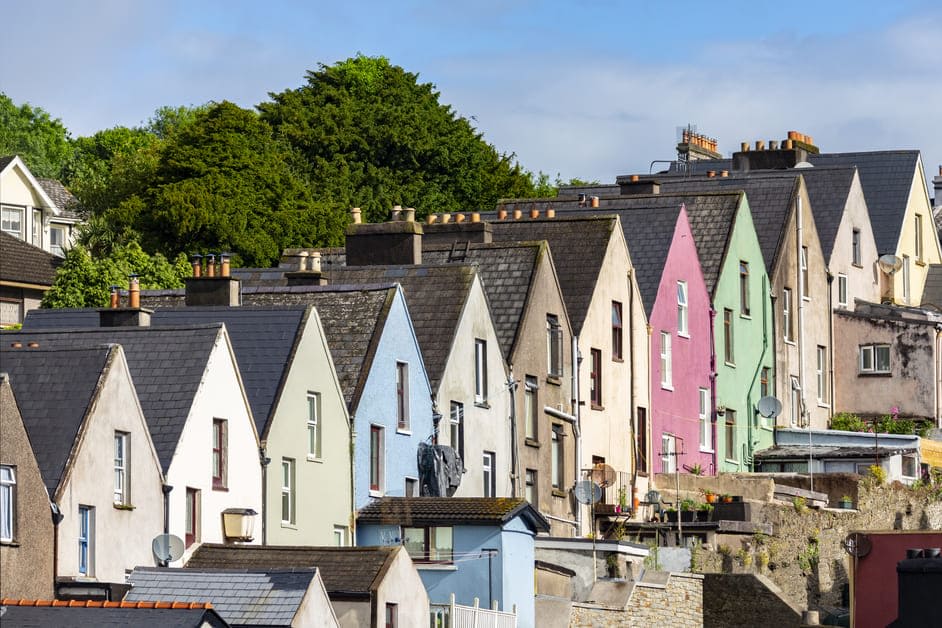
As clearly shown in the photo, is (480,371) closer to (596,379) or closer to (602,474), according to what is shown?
(602,474)

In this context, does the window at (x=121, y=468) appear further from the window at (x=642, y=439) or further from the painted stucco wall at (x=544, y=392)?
the window at (x=642, y=439)

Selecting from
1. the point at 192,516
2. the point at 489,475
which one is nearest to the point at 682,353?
the point at 489,475

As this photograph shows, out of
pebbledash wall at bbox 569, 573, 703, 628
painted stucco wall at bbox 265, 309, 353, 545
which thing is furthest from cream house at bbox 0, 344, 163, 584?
pebbledash wall at bbox 569, 573, 703, 628

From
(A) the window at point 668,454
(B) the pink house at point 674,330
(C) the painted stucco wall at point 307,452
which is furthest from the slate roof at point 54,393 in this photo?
(A) the window at point 668,454

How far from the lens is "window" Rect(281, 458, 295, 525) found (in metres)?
44.6

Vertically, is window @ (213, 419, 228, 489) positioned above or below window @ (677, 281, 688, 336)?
Answer: below

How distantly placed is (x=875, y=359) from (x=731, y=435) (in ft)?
26.3

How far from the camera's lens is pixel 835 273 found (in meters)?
72.6

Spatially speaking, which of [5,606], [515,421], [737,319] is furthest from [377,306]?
[737,319]

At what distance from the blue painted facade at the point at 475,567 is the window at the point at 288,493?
2.09 metres

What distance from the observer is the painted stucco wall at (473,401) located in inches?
1964

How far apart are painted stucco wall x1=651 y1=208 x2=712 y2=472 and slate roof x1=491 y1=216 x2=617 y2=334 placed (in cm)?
389

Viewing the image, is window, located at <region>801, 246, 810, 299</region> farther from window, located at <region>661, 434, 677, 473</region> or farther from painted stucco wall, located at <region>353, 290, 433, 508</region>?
painted stucco wall, located at <region>353, 290, 433, 508</region>

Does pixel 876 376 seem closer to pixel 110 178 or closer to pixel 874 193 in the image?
pixel 874 193
